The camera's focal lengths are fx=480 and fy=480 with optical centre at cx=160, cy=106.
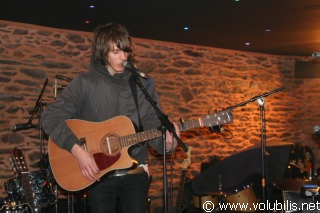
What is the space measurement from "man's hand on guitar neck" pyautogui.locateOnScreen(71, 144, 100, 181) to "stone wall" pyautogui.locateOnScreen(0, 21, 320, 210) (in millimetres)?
4367

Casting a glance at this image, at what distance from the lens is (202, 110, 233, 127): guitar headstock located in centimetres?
334

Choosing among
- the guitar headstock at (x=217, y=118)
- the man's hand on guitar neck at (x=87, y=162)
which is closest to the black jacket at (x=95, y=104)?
the man's hand on guitar neck at (x=87, y=162)

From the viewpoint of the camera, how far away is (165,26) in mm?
8180

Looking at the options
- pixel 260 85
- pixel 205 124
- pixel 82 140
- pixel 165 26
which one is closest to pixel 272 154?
pixel 205 124

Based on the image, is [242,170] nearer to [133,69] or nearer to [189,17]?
[133,69]

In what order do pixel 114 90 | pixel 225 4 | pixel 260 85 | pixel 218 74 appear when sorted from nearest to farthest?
1. pixel 114 90
2. pixel 225 4
3. pixel 218 74
4. pixel 260 85

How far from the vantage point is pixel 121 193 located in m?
3.25

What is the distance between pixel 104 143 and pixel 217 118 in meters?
0.83

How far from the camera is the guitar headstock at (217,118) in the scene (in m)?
3.34

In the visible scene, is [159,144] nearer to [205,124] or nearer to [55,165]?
[205,124]

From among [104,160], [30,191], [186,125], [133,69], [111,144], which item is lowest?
[30,191]

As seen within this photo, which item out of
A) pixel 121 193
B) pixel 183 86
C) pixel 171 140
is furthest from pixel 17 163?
pixel 183 86

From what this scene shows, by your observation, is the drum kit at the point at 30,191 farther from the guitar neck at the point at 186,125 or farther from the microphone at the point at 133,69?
the microphone at the point at 133,69

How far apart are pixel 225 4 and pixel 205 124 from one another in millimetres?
3961
